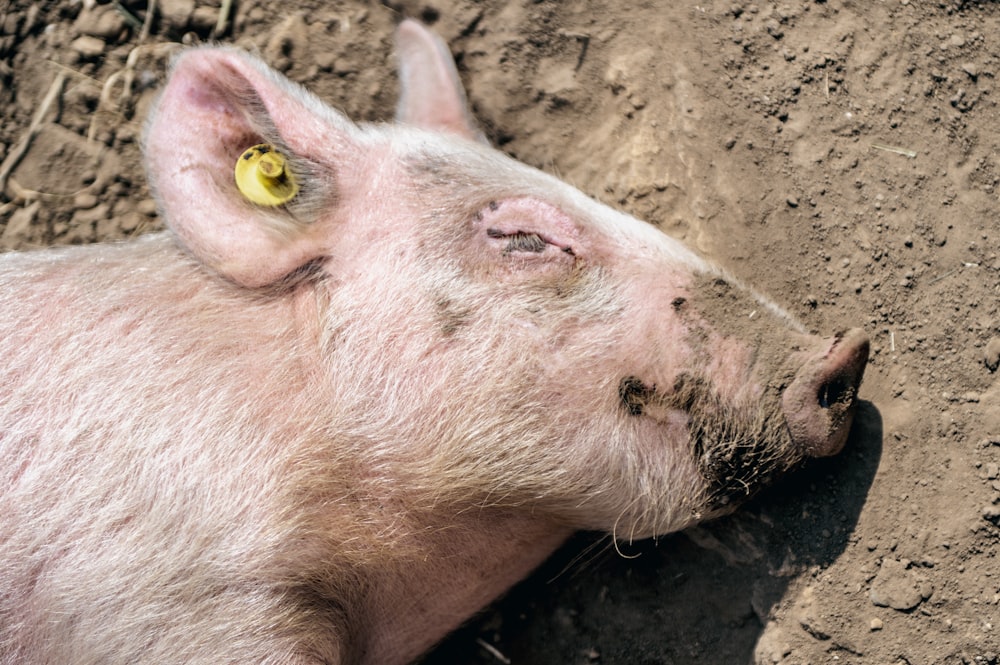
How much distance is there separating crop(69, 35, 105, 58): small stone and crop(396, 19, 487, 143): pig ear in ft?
4.44

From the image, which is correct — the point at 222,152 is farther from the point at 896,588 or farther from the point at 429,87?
the point at 896,588

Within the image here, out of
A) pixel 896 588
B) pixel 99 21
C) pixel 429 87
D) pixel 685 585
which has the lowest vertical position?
pixel 685 585

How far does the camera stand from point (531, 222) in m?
2.71

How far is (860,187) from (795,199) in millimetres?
223

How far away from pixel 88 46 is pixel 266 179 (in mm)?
1634

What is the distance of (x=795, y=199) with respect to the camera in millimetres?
3230

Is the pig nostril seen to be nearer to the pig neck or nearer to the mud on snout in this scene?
the mud on snout

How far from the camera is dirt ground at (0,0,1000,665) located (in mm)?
2969

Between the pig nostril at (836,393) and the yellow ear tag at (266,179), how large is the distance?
1730 millimetres

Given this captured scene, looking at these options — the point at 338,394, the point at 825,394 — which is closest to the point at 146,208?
the point at 338,394

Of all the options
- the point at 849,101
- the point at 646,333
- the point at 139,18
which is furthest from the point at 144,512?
the point at 849,101

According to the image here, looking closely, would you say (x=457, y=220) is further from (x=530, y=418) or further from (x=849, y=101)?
(x=849, y=101)

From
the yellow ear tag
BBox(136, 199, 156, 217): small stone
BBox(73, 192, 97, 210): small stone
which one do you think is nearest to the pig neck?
the yellow ear tag

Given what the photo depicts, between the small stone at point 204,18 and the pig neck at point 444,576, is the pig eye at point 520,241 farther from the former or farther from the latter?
the small stone at point 204,18
